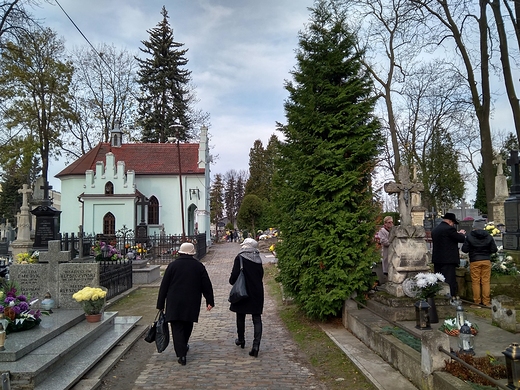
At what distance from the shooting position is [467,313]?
7.39 meters

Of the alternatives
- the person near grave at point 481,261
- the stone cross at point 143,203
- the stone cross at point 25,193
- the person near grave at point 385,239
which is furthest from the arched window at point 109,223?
the person near grave at point 481,261

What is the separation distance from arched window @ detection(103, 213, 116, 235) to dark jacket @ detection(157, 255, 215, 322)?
3086 cm

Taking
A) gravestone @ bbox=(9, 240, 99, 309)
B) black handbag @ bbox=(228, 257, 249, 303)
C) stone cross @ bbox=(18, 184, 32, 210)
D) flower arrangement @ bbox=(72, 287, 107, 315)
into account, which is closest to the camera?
black handbag @ bbox=(228, 257, 249, 303)

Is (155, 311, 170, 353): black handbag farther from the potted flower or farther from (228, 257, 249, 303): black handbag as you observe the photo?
the potted flower

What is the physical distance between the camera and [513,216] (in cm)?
1142

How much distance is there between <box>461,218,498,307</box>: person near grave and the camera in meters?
8.09

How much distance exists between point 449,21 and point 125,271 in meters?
17.7

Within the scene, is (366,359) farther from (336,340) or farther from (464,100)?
(464,100)

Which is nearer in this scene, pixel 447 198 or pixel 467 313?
pixel 467 313

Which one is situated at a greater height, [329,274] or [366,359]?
[329,274]

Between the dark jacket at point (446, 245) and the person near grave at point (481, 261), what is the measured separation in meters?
0.22

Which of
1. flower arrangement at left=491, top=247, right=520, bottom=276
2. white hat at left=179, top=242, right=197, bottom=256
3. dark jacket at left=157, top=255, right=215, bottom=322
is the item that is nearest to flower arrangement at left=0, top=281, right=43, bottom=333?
dark jacket at left=157, top=255, right=215, bottom=322

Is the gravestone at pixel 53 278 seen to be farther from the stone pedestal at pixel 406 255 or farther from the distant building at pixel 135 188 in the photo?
the distant building at pixel 135 188

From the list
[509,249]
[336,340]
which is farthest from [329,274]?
[509,249]
